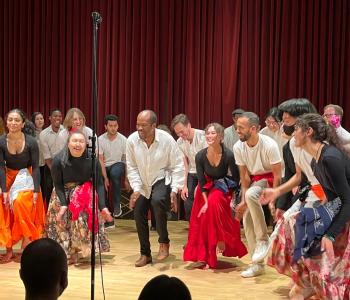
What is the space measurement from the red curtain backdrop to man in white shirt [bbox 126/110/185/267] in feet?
9.87

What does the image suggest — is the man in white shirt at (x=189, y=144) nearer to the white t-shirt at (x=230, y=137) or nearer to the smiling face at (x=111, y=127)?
the white t-shirt at (x=230, y=137)

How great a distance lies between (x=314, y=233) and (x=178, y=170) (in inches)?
74.2

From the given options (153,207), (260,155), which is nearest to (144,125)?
(153,207)

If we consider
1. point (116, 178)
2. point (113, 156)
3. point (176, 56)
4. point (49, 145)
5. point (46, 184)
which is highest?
point (176, 56)

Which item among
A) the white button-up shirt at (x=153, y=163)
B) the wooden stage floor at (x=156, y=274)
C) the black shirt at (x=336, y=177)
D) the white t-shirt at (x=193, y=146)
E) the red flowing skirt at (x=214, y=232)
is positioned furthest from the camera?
the white t-shirt at (x=193, y=146)

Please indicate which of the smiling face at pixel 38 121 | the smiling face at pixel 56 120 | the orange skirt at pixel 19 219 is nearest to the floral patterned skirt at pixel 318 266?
the orange skirt at pixel 19 219

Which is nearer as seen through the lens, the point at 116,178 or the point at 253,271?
the point at 253,271

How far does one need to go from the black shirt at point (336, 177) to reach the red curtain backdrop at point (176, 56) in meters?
4.29

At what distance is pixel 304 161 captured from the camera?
14.4 ft

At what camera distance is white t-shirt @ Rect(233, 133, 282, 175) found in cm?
510

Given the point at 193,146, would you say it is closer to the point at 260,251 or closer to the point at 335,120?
the point at 335,120

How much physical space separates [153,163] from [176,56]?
3.42 m

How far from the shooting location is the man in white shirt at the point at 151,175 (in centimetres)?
556

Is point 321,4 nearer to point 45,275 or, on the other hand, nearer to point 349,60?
point 349,60
